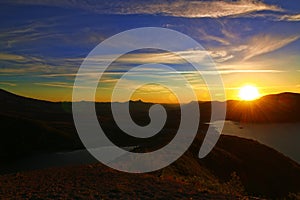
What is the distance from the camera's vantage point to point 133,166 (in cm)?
2323

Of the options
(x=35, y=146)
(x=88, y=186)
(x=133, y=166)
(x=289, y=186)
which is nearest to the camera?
(x=88, y=186)

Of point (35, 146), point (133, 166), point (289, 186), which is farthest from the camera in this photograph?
point (35, 146)

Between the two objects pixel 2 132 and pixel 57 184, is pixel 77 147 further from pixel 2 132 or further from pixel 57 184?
pixel 57 184

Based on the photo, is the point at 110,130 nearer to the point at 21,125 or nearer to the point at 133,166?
the point at 21,125

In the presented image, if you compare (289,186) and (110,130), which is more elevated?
(110,130)

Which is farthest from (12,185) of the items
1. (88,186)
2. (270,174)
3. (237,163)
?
(270,174)

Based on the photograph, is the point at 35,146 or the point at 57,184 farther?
the point at 35,146

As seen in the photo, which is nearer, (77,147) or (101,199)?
(101,199)

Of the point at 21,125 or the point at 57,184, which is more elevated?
the point at 21,125

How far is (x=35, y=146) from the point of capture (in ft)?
207

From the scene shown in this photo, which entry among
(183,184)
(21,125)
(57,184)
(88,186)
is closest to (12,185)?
(57,184)

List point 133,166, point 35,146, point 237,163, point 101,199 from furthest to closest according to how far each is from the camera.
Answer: point 35,146 → point 237,163 → point 133,166 → point 101,199

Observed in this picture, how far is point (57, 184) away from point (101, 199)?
388 centimetres

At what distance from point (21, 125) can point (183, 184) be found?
2369 inches
